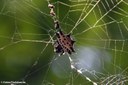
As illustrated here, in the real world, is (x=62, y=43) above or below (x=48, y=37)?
above

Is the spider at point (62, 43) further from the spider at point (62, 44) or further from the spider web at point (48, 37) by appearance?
the spider web at point (48, 37)

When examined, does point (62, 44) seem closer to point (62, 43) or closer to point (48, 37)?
point (62, 43)

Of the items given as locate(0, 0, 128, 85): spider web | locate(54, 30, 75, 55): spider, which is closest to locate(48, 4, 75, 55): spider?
locate(54, 30, 75, 55): spider

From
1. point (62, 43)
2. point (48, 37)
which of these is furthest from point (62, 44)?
point (48, 37)

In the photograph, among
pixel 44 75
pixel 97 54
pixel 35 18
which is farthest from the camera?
pixel 44 75

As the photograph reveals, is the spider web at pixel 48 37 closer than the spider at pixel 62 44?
No

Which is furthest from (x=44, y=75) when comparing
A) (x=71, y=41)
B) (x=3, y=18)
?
(x=71, y=41)

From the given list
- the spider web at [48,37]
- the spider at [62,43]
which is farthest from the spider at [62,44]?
the spider web at [48,37]

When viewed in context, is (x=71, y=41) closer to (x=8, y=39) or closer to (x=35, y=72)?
(x=8, y=39)
